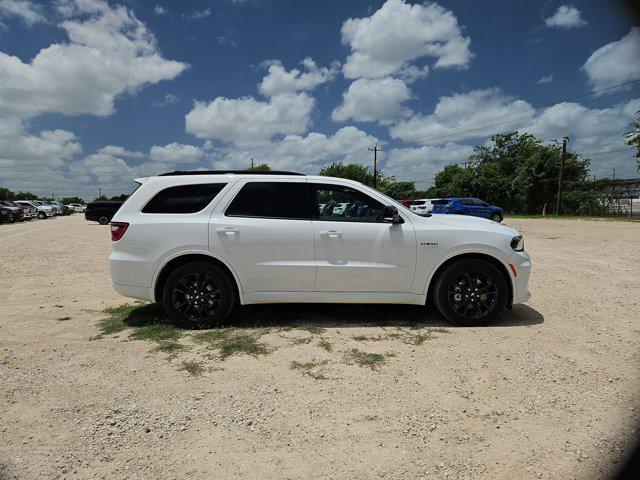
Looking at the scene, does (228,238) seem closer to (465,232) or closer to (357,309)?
(357,309)

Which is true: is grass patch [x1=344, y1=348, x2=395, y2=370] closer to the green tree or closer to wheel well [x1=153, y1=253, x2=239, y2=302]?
wheel well [x1=153, y1=253, x2=239, y2=302]

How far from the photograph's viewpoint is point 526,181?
36562 mm

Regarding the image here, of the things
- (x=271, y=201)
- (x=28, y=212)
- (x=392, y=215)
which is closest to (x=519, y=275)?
(x=392, y=215)

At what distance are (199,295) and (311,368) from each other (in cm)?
177

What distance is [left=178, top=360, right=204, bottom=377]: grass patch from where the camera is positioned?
334cm

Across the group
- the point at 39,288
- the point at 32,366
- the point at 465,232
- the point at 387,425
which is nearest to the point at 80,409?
the point at 32,366

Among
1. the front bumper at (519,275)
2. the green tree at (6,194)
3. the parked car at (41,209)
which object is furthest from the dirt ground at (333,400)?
the green tree at (6,194)

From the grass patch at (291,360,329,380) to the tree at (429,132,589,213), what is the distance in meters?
36.9

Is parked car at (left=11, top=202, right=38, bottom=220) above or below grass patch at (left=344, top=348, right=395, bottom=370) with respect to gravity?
above

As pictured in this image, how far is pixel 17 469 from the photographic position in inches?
85.5

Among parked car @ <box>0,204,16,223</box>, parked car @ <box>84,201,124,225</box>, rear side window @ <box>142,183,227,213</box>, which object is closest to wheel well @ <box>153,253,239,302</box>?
rear side window @ <box>142,183,227,213</box>

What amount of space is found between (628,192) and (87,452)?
37475 millimetres

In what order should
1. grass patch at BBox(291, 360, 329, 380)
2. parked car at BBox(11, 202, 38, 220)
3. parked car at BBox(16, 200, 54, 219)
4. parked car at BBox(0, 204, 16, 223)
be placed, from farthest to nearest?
parked car at BBox(16, 200, 54, 219) < parked car at BBox(11, 202, 38, 220) < parked car at BBox(0, 204, 16, 223) < grass patch at BBox(291, 360, 329, 380)

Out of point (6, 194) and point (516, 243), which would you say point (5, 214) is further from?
point (6, 194)
